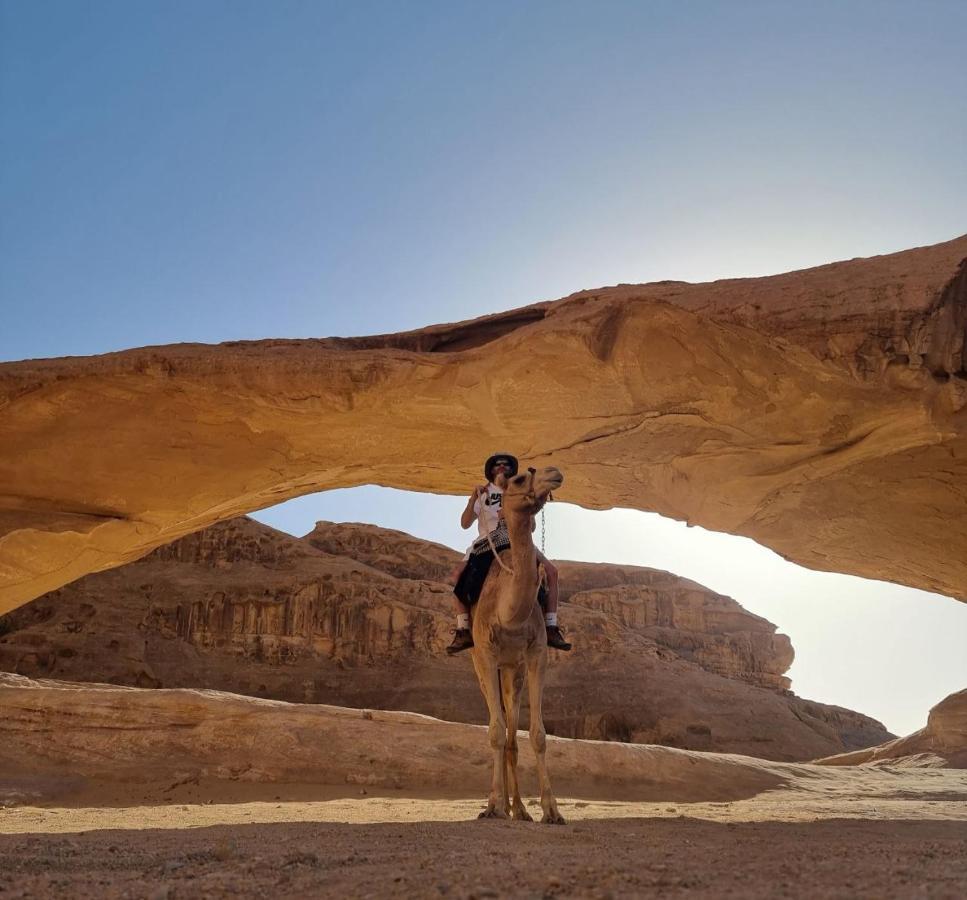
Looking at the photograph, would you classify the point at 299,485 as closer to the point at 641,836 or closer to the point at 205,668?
the point at 641,836

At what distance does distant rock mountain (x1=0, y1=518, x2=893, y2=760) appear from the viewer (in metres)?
27.5

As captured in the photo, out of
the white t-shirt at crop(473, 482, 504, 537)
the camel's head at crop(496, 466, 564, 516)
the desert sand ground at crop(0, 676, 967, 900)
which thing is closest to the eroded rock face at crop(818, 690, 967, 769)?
the desert sand ground at crop(0, 676, 967, 900)

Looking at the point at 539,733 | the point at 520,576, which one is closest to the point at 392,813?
the point at 539,733

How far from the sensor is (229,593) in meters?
30.2

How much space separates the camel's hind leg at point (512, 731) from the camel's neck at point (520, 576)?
1.06 meters

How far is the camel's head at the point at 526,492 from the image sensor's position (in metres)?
6.99

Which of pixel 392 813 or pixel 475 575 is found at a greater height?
pixel 475 575

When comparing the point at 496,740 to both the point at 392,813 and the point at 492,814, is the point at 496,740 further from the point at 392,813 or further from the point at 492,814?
the point at 392,813

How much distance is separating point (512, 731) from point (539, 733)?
0.60 metres

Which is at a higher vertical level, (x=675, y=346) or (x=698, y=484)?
(x=675, y=346)

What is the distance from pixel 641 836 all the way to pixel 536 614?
2430mm

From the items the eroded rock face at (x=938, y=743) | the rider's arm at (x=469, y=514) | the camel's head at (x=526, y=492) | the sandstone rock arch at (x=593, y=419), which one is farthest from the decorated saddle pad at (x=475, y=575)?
the eroded rock face at (x=938, y=743)

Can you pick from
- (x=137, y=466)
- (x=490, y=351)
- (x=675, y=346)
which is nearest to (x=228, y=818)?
(x=137, y=466)

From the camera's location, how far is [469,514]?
957cm
